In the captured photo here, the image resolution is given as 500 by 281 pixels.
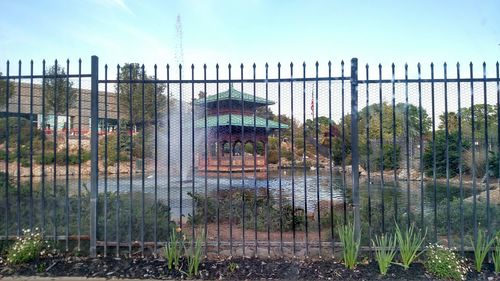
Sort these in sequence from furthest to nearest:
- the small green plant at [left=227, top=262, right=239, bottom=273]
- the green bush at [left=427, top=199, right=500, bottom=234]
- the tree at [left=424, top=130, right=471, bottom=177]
→ 1. the tree at [left=424, top=130, right=471, bottom=177]
2. the green bush at [left=427, top=199, right=500, bottom=234]
3. the small green plant at [left=227, top=262, right=239, bottom=273]

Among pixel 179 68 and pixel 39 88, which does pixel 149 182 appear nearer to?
pixel 179 68

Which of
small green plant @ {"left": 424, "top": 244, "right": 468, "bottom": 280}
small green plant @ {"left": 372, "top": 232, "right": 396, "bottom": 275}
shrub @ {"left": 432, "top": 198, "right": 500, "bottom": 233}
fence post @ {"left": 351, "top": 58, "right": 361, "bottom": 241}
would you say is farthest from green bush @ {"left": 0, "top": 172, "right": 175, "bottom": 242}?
shrub @ {"left": 432, "top": 198, "right": 500, "bottom": 233}

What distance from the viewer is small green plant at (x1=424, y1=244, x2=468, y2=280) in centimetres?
414

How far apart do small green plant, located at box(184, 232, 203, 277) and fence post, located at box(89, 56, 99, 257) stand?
4.14 ft

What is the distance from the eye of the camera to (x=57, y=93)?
5.25m

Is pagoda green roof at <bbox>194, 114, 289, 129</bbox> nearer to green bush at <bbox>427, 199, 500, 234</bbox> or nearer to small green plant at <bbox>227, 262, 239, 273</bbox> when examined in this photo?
small green plant at <bbox>227, 262, 239, 273</bbox>

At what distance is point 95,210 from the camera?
4844 mm

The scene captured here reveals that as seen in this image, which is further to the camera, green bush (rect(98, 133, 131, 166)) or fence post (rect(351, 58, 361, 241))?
green bush (rect(98, 133, 131, 166))

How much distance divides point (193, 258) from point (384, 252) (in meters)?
2.17

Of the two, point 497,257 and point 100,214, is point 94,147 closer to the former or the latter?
point 100,214

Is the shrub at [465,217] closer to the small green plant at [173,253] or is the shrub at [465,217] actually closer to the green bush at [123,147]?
the small green plant at [173,253]

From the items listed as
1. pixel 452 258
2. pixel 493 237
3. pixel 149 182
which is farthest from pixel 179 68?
pixel 493 237

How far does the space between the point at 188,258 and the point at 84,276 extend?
1176mm

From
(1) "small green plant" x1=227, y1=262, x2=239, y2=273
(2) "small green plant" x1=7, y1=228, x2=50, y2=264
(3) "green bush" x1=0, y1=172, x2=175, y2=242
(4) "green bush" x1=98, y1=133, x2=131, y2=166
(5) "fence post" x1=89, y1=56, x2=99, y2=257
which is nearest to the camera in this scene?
(1) "small green plant" x1=227, y1=262, x2=239, y2=273
